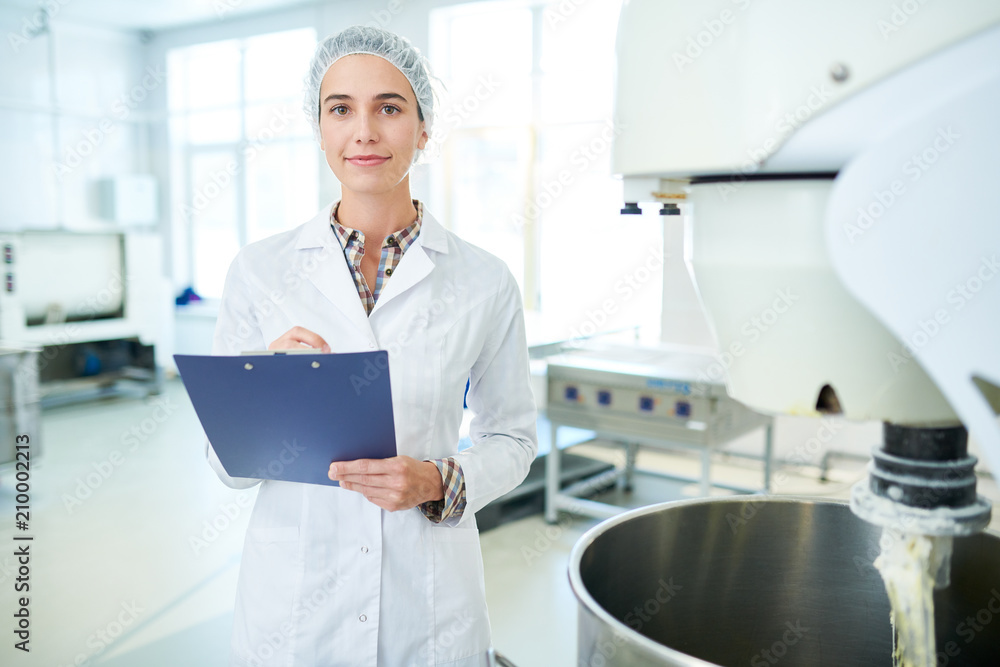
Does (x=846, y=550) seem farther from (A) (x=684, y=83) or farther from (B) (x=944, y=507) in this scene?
(A) (x=684, y=83)

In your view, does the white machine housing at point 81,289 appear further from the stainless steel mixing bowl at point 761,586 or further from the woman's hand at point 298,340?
the stainless steel mixing bowl at point 761,586

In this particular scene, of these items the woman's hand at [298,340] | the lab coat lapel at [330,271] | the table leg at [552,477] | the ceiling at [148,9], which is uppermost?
the ceiling at [148,9]

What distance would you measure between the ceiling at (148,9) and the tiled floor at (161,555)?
3.65 m

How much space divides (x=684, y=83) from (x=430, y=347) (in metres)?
0.65

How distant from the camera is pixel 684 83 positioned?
0.55m

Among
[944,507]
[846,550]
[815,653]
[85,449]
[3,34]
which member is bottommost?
[85,449]

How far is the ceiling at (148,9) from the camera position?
638 centimetres

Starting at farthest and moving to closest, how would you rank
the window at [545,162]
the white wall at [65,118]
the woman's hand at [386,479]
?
the white wall at [65,118] → the window at [545,162] → the woman's hand at [386,479]

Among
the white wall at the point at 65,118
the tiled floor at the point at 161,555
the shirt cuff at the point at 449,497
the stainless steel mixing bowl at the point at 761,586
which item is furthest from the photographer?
the white wall at the point at 65,118

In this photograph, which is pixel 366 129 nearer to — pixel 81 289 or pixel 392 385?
pixel 392 385

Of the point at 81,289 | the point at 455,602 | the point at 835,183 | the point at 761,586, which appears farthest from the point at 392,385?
the point at 81,289

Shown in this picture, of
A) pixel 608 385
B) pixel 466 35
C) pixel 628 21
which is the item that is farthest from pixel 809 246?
pixel 466 35

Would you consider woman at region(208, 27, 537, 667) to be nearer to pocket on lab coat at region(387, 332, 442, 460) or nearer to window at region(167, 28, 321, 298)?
pocket on lab coat at region(387, 332, 442, 460)

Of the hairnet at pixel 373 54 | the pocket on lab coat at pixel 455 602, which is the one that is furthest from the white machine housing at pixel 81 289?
the pocket on lab coat at pixel 455 602
